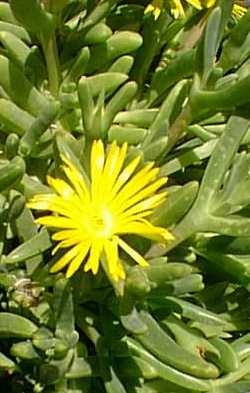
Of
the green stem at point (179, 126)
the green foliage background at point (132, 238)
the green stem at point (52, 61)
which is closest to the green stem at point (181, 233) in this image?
the green foliage background at point (132, 238)

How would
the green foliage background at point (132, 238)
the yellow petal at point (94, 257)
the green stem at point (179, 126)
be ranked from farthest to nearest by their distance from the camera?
1. the green stem at point (179, 126)
2. the green foliage background at point (132, 238)
3. the yellow petal at point (94, 257)

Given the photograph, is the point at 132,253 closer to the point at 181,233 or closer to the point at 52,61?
the point at 181,233

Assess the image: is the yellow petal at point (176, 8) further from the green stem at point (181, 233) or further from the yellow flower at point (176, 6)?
the green stem at point (181, 233)

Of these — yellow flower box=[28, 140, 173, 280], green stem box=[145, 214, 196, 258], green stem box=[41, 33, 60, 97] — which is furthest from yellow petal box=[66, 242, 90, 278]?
green stem box=[41, 33, 60, 97]

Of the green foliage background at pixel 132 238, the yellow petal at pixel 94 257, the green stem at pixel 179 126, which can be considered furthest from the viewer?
the green stem at pixel 179 126

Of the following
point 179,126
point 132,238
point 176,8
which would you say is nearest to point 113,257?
point 132,238

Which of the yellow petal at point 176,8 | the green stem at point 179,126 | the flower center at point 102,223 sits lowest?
the flower center at point 102,223

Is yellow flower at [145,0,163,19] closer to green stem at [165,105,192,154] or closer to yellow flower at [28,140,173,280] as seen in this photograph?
green stem at [165,105,192,154]
